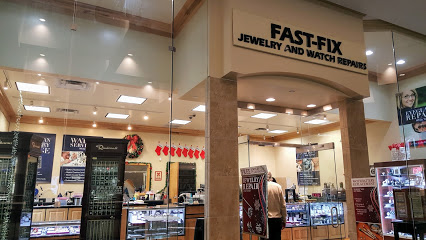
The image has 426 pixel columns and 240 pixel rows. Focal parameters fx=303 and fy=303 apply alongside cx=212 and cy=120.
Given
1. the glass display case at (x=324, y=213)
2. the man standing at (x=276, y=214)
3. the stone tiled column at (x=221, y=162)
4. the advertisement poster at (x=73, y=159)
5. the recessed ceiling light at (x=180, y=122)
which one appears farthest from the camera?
the glass display case at (x=324, y=213)

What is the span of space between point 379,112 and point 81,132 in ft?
14.3

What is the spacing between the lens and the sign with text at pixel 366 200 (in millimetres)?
4875

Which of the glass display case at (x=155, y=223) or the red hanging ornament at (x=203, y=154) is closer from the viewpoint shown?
the glass display case at (x=155, y=223)

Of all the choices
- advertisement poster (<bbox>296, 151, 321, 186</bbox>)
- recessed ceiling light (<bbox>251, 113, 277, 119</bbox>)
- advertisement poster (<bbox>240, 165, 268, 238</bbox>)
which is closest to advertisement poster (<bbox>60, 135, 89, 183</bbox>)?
advertisement poster (<bbox>240, 165, 268, 238</bbox>)

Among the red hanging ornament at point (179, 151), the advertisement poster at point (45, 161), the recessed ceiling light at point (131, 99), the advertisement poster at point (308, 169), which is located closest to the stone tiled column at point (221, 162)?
the red hanging ornament at point (179, 151)

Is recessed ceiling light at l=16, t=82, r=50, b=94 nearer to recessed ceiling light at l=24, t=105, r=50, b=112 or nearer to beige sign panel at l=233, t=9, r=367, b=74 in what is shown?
recessed ceiling light at l=24, t=105, r=50, b=112

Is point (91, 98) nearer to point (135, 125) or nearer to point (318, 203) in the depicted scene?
point (135, 125)

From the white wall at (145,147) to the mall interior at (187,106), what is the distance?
0.04ft

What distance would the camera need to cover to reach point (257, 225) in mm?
4535

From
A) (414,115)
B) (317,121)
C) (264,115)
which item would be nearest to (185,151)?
(414,115)

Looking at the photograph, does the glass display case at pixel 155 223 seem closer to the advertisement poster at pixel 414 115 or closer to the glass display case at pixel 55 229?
the glass display case at pixel 55 229

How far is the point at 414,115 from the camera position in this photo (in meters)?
3.92

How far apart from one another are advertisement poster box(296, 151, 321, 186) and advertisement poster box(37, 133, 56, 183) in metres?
5.86

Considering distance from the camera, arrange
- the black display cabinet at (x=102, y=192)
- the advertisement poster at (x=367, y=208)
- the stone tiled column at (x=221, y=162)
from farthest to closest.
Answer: the advertisement poster at (x=367, y=208) → the stone tiled column at (x=221, y=162) → the black display cabinet at (x=102, y=192)
